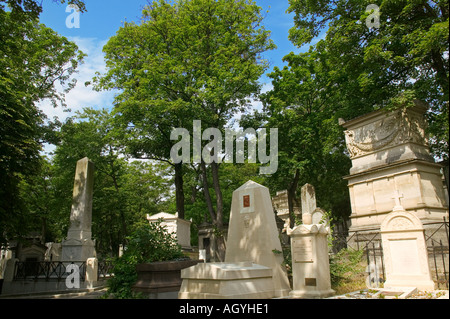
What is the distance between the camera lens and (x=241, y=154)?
21.4 metres

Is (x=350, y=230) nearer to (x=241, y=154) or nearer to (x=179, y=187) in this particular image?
(x=241, y=154)

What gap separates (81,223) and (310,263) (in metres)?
12.3

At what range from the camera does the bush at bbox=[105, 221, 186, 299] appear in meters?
9.39

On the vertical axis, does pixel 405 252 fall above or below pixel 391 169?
below

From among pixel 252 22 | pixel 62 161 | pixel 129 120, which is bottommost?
pixel 62 161

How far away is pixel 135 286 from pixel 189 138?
43.2 feet

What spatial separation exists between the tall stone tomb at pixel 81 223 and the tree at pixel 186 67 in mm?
4114

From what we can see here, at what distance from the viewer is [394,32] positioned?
1285 centimetres

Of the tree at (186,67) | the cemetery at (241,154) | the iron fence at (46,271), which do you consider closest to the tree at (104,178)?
the cemetery at (241,154)

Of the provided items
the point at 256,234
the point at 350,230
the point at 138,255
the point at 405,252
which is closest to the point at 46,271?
the point at 138,255

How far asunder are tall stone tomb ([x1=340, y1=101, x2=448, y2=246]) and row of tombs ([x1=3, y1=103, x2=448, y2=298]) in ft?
0.13

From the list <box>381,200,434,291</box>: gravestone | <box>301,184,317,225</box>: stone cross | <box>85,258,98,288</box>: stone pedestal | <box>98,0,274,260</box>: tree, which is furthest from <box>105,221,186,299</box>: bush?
<box>301,184,317,225</box>: stone cross
